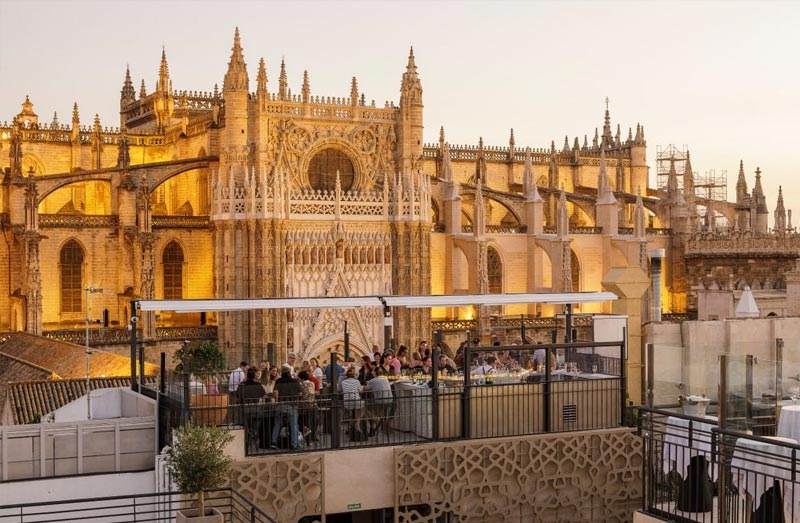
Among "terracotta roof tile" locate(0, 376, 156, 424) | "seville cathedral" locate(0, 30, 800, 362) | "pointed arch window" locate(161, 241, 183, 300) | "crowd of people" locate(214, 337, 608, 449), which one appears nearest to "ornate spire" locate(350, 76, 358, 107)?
"seville cathedral" locate(0, 30, 800, 362)

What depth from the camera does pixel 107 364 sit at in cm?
3425

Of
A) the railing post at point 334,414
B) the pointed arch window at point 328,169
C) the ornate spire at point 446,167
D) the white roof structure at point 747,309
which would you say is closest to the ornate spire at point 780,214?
the ornate spire at point 446,167

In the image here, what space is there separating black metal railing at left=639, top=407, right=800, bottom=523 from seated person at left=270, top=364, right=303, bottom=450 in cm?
533

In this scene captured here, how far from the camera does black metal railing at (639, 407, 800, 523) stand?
503 inches

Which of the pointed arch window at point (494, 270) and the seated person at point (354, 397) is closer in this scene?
the seated person at point (354, 397)

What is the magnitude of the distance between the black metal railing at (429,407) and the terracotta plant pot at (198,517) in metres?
1.38

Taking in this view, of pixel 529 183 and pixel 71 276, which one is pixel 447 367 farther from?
pixel 529 183

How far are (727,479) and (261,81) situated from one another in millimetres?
30836

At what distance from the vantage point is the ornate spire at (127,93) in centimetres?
5947

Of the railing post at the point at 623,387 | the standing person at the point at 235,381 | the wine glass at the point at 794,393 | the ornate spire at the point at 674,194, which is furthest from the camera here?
the ornate spire at the point at 674,194

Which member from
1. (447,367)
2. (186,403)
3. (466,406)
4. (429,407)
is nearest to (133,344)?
(186,403)

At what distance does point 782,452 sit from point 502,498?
21.6 ft

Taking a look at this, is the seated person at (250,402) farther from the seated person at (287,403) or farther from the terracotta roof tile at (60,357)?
the terracotta roof tile at (60,357)

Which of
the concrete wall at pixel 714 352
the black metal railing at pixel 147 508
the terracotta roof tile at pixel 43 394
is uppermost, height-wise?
the concrete wall at pixel 714 352
